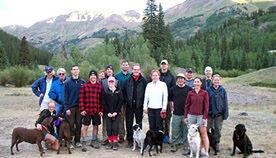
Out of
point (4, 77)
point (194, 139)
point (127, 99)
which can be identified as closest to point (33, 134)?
point (127, 99)

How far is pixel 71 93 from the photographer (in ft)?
21.0

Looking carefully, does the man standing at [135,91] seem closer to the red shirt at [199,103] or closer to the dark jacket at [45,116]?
the red shirt at [199,103]

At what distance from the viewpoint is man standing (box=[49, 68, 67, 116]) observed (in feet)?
21.1

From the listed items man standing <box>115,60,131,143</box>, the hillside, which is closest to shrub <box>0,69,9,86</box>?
man standing <box>115,60,131,143</box>

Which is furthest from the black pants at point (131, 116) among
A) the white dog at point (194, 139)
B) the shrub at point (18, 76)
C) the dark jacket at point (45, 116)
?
the shrub at point (18, 76)

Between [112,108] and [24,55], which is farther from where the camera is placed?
[24,55]

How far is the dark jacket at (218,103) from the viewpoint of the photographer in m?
6.22

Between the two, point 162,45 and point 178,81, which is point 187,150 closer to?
point 178,81

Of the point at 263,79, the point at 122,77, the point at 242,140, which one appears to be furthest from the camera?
the point at 263,79

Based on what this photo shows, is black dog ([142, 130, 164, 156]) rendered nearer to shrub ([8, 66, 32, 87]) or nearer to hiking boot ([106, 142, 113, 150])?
hiking boot ([106, 142, 113, 150])

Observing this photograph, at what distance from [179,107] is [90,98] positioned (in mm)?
2448

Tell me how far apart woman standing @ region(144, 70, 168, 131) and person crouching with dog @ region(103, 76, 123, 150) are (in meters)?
0.79

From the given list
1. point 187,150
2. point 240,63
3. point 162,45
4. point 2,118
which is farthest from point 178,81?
point 240,63

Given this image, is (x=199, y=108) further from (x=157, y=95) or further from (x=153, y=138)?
(x=153, y=138)
